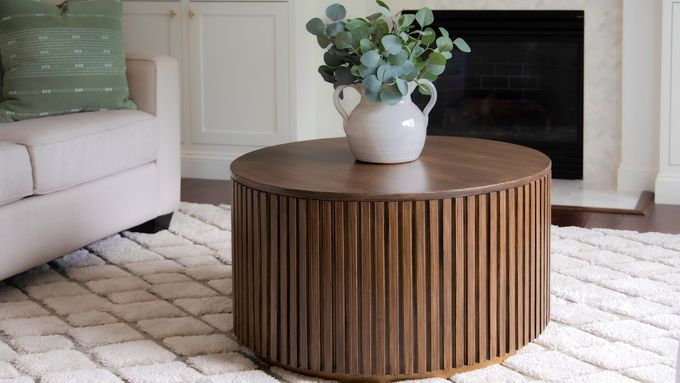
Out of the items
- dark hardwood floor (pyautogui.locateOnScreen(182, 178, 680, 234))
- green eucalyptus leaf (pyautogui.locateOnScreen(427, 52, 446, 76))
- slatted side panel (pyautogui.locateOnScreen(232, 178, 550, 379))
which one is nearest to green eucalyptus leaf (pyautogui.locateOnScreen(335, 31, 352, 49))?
green eucalyptus leaf (pyautogui.locateOnScreen(427, 52, 446, 76))

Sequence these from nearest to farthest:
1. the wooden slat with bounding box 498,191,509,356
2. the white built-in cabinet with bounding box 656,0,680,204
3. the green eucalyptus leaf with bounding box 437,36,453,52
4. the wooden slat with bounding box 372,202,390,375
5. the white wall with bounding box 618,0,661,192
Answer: the wooden slat with bounding box 372,202,390,375, the wooden slat with bounding box 498,191,509,356, the green eucalyptus leaf with bounding box 437,36,453,52, the white built-in cabinet with bounding box 656,0,680,204, the white wall with bounding box 618,0,661,192

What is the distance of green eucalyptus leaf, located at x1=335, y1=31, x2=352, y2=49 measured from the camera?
243cm

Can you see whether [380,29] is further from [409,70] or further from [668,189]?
[668,189]

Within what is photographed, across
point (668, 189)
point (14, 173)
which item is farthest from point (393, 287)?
point (668, 189)

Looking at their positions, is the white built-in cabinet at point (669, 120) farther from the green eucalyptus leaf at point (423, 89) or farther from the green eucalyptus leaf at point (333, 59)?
the green eucalyptus leaf at point (333, 59)

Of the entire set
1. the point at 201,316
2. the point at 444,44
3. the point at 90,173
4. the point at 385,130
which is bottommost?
the point at 201,316

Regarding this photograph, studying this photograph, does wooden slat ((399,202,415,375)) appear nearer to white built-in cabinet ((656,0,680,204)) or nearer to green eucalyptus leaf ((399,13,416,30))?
green eucalyptus leaf ((399,13,416,30))

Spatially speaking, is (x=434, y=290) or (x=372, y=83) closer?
(x=434, y=290)

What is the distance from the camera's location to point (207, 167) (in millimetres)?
4812

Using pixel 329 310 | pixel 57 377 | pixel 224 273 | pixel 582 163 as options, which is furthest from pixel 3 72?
pixel 582 163

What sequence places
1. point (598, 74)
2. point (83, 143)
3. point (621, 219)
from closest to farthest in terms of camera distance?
1. point (83, 143)
2. point (621, 219)
3. point (598, 74)

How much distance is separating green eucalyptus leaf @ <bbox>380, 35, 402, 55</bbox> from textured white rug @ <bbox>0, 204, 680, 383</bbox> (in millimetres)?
754

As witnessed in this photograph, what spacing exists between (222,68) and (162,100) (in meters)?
1.03

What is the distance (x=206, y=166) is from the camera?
4812mm
